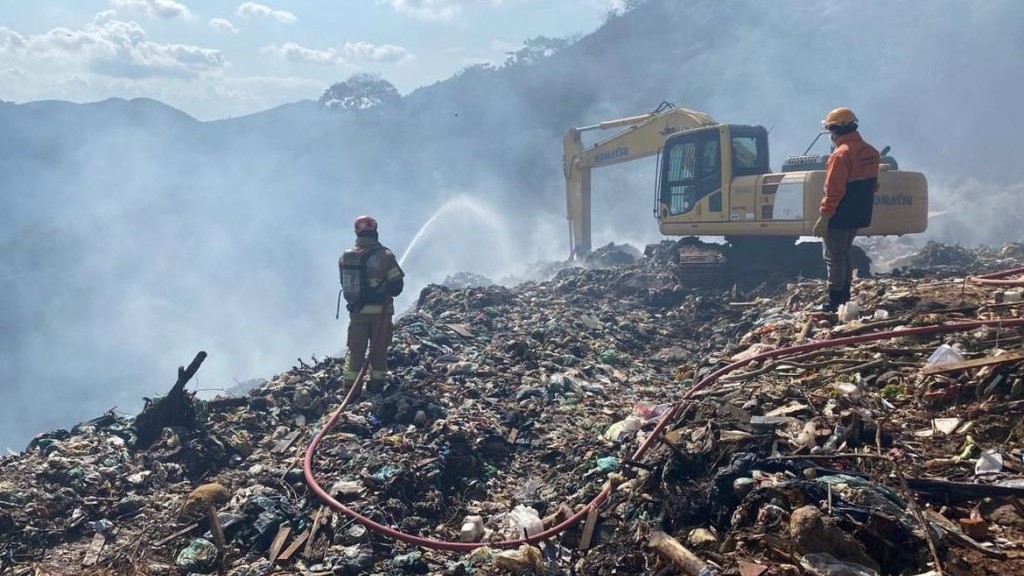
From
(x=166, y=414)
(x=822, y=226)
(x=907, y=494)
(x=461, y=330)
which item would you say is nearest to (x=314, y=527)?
(x=166, y=414)

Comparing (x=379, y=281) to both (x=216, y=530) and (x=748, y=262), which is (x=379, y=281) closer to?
(x=216, y=530)

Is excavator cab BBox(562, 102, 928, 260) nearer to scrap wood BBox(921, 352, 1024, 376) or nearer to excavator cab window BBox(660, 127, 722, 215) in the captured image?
excavator cab window BBox(660, 127, 722, 215)

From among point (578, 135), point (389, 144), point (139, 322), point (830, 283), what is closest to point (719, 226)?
point (830, 283)

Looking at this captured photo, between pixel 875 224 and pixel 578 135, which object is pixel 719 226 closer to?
pixel 875 224

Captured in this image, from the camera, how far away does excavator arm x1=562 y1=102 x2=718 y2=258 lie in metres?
13.5

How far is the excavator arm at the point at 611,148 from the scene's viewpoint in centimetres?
1352

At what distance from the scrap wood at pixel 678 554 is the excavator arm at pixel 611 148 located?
10145 millimetres

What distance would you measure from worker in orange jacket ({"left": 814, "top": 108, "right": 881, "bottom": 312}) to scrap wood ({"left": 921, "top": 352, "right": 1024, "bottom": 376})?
2369 mm

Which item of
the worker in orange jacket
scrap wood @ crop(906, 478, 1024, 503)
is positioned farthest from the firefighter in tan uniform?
scrap wood @ crop(906, 478, 1024, 503)

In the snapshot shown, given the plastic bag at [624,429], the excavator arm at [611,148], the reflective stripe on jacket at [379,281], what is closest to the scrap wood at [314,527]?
the plastic bag at [624,429]

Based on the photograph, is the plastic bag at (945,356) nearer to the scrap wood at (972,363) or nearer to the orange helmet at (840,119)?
the scrap wood at (972,363)

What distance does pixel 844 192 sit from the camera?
257 inches

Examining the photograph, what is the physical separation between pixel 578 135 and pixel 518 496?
12774mm

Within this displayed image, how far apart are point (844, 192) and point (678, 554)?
14.5 ft
